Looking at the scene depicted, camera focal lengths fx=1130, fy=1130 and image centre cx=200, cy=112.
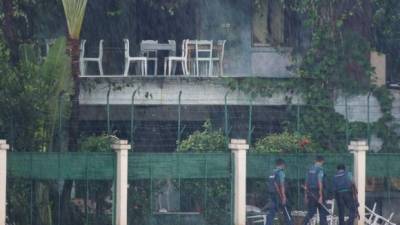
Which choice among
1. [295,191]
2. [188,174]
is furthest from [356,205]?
[188,174]

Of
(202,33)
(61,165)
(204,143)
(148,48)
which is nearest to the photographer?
(61,165)

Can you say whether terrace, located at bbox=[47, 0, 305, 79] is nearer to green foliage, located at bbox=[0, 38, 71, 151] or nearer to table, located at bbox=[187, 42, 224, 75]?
table, located at bbox=[187, 42, 224, 75]

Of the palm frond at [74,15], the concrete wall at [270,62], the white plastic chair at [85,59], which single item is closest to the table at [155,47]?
the white plastic chair at [85,59]

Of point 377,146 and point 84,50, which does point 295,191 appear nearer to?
point 377,146

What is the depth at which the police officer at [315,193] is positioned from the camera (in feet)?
79.5

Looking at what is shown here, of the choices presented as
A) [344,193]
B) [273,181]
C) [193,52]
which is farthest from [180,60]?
[344,193]

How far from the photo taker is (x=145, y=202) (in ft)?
81.5

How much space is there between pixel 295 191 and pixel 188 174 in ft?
8.81

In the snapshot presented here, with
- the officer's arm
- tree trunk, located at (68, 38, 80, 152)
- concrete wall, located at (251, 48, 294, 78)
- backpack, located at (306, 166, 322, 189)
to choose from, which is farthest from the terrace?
the officer's arm

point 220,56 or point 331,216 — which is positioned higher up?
point 220,56

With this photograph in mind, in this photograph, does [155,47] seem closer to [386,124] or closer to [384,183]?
[386,124]

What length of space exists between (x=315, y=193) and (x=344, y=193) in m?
0.63

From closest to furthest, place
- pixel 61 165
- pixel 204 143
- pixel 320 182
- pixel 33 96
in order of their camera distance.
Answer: pixel 61 165
pixel 320 182
pixel 33 96
pixel 204 143

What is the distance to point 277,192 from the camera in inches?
946
